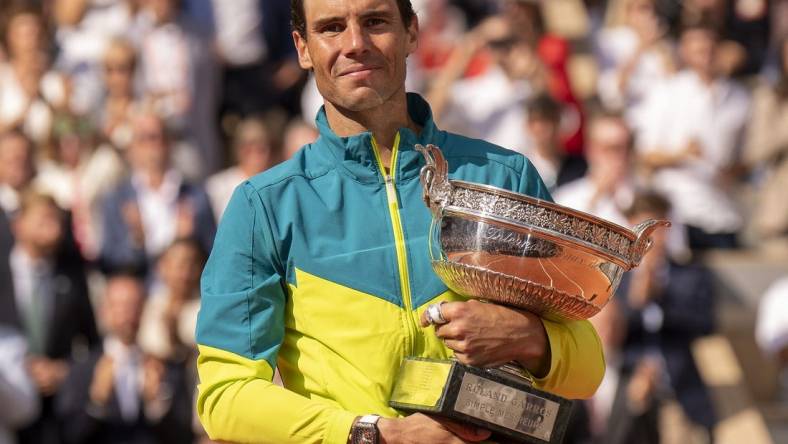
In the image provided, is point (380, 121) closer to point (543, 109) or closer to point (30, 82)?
point (543, 109)

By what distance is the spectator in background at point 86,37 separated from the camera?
396 inches

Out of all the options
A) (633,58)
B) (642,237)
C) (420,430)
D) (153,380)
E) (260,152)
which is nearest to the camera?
(420,430)

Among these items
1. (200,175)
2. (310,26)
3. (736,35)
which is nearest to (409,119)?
(310,26)

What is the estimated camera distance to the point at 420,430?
10.2 feet

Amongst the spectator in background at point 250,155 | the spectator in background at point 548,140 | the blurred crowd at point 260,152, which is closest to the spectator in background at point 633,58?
the blurred crowd at point 260,152

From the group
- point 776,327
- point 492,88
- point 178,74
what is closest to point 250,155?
point 178,74

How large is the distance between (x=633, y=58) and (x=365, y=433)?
25.2ft

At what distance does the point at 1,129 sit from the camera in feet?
31.3

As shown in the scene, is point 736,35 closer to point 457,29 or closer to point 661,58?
point 661,58

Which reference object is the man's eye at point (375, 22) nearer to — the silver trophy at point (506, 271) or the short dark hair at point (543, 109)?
the silver trophy at point (506, 271)

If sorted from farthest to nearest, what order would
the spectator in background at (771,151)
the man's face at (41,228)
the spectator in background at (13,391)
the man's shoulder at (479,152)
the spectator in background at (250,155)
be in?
the spectator in background at (771,151) → the spectator in background at (250,155) → the man's face at (41,228) → the spectator in background at (13,391) → the man's shoulder at (479,152)

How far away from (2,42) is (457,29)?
2.91 m

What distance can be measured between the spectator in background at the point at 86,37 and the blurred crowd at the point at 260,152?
0.05 feet

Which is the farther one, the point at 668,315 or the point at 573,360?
the point at 668,315
